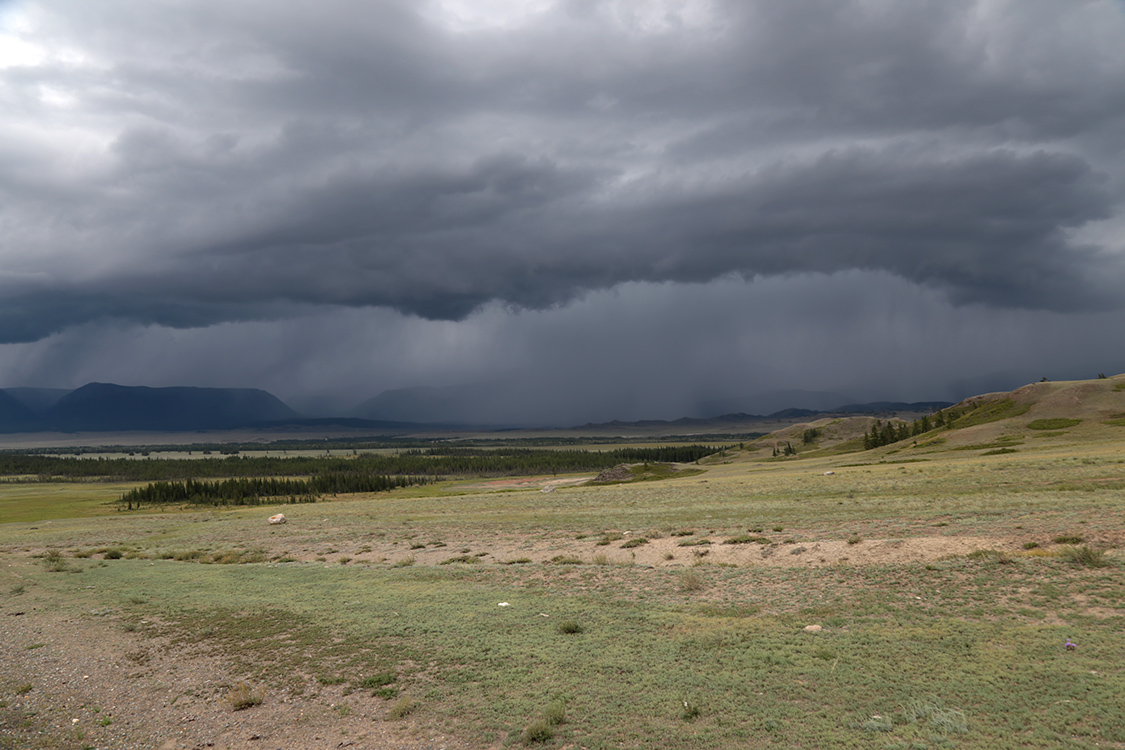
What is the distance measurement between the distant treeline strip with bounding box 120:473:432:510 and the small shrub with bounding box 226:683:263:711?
333 feet

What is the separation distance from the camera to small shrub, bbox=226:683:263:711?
10555mm

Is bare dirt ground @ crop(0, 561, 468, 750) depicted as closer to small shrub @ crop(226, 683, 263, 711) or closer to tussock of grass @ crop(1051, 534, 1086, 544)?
small shrub @ crop(226, 683, 263, 711)

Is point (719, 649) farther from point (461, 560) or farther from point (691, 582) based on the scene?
point (461, 560)

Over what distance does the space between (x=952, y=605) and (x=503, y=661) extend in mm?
10062

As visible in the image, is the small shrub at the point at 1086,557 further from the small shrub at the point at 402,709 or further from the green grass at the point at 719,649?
the small shrub at the point at 402,709

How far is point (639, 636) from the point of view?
12.8 metres

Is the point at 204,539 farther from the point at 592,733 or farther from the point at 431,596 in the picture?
the point at 592,733

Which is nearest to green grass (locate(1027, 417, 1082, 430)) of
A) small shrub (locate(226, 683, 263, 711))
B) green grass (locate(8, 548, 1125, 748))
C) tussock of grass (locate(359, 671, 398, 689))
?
green grass (locate(8, 548, 1125, 748))

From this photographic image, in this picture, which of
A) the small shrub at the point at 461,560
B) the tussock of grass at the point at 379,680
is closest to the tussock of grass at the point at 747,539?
the small shrub at the point at 461,560

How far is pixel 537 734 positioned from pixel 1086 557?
14580 millimetres

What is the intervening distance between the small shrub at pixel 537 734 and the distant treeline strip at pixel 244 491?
105660mm

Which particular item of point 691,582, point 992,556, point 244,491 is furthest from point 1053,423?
point 244,491

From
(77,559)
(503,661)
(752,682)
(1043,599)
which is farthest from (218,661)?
(77,559)

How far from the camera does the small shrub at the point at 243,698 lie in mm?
10555
